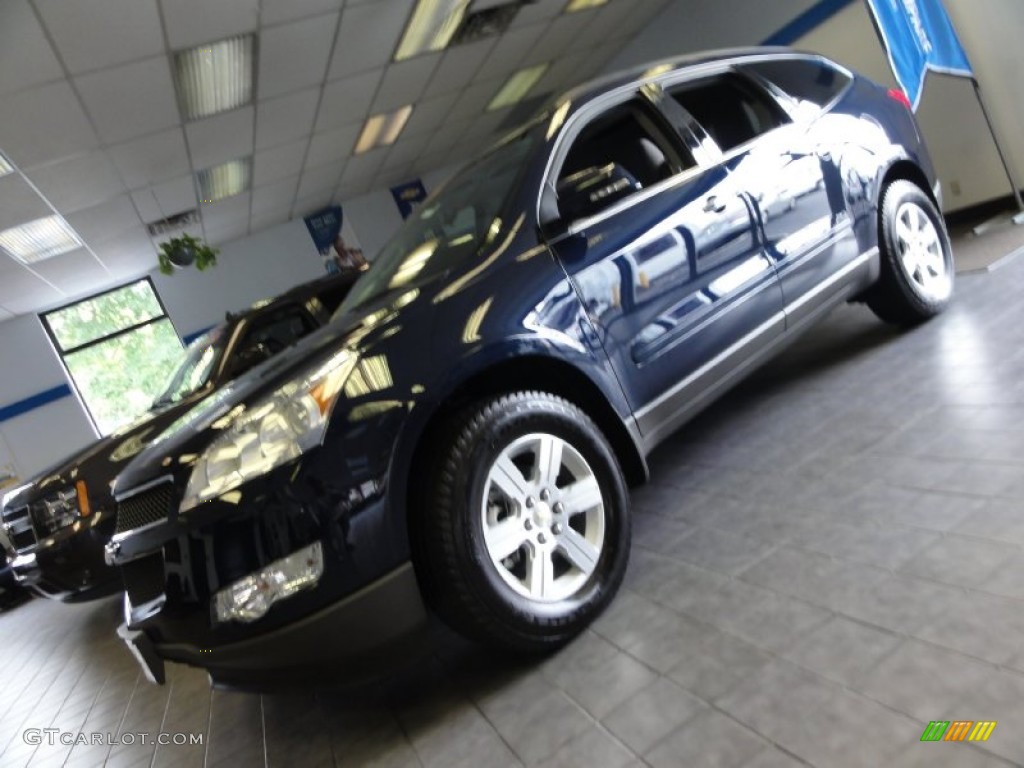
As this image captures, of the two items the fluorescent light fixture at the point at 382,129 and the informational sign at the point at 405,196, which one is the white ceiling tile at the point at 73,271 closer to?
the fluorescent light fixture at the point at 382,129

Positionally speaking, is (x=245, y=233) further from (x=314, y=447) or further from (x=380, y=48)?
(x=314, y=447)

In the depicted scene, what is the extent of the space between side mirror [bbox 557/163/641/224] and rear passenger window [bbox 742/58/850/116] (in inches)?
53.6

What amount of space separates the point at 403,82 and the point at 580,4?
2311 millimetres

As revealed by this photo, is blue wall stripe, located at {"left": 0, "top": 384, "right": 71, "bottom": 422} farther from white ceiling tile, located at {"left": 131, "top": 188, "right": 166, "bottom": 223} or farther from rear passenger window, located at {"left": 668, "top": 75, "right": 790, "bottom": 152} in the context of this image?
rear passenger window, located at {"left": 668, "top": 75, "right": 790, "bottom": 152}

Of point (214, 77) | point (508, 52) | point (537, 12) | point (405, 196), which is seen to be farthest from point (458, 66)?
point (405, 196)

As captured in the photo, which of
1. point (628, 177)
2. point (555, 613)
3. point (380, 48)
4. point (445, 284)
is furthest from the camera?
point (380, 48)

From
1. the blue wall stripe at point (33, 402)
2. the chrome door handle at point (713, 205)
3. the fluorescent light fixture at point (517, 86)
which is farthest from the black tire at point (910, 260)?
the blue wall stripe at point (33, 402)

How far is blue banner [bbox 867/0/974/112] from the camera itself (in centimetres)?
446

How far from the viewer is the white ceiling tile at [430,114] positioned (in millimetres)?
9906

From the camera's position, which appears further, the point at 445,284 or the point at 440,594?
the point at 445,284

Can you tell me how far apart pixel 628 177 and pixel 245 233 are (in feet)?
38.2

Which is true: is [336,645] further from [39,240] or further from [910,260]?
[39,240]

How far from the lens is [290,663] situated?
1792 millimetres

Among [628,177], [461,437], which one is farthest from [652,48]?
[461,437]
